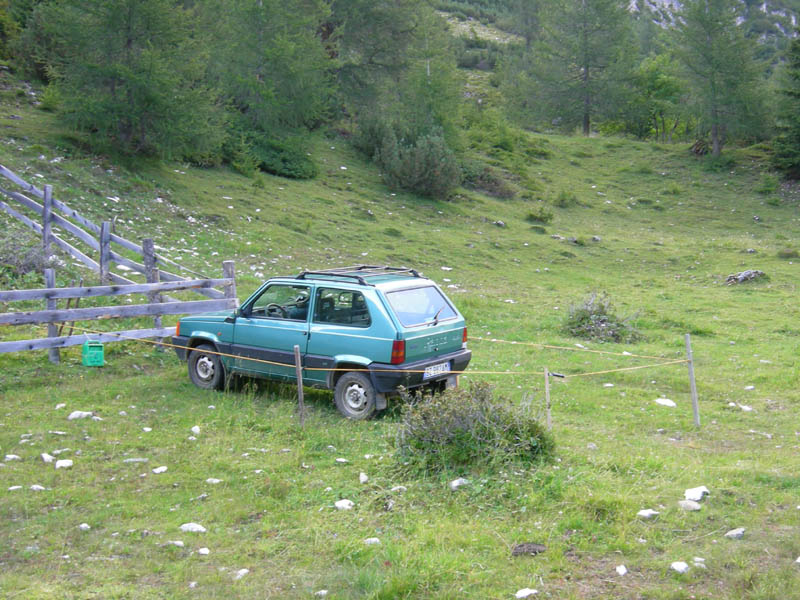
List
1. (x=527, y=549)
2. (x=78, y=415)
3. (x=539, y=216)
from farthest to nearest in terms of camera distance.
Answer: (x=539, y=216), (x=78, y=415), (x=527, y=549)

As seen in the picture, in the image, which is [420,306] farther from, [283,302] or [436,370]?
[283,302]

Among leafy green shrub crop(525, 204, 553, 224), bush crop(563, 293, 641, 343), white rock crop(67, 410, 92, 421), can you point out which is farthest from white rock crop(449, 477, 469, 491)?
leafy green shrub crop(525, 204, 553, 224)

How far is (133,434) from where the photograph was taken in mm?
8031

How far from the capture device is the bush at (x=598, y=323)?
14461 millimetres

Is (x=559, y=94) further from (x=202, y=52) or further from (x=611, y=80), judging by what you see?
(x=202, y=52)

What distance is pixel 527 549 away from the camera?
5285 mm

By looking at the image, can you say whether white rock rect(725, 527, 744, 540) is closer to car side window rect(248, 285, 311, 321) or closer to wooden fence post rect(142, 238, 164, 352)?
car side window rect(248, 285, 311, 321)

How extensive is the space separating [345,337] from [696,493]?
14.7ft

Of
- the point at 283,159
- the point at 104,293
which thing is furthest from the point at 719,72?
the point at 104,293

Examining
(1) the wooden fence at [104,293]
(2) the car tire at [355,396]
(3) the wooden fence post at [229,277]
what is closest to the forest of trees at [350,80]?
(1) the wooden fence at [104,293]

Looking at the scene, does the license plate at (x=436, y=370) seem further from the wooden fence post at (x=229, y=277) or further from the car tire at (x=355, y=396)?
the wooden fence post at (x=229, y=277)

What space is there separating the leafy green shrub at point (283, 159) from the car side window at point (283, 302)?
59.6 feet

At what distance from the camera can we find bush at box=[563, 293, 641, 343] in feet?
47.4

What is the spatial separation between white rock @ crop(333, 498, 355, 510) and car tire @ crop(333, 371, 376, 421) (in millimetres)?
2589
